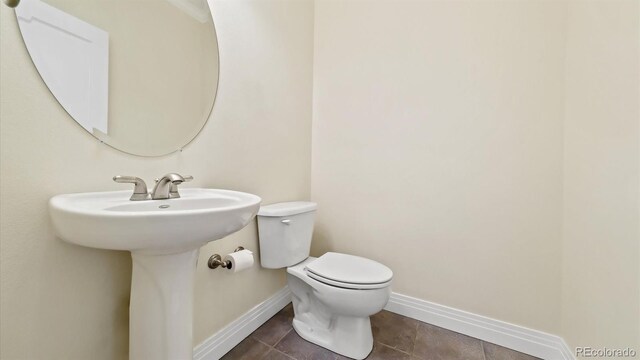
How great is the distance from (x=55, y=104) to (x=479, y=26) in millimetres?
1779

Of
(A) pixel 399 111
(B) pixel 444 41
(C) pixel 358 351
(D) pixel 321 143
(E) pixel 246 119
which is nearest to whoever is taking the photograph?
(C) pixel 358 351

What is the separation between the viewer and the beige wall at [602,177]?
29.7 inches

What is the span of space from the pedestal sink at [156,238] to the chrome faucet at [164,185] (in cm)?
2

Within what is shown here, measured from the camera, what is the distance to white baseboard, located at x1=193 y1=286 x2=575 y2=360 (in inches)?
43.7

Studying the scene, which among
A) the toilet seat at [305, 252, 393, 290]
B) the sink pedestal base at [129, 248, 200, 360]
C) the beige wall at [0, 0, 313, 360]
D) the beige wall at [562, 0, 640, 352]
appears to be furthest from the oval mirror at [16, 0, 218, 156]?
the beige wall at [562, 0, 640, 352]

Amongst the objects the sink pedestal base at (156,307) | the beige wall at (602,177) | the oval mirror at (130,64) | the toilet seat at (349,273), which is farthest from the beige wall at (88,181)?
the beige wall at (602,177)

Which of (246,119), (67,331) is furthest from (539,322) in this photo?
(67,331)

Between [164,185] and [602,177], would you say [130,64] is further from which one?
[602,177]

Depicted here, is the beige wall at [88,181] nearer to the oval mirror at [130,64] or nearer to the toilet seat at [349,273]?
the oval mirror at [130,64]

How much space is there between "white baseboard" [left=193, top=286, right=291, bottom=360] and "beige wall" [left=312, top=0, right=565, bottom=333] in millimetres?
435

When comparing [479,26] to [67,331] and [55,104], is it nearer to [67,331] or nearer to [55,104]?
[55,104]

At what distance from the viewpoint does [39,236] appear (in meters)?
0.65

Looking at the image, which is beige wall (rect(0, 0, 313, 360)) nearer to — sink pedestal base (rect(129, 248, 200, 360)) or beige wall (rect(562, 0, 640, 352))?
sink pedestal base (rect(129, 248, 200, 360))

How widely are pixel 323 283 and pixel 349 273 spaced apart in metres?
0.13
